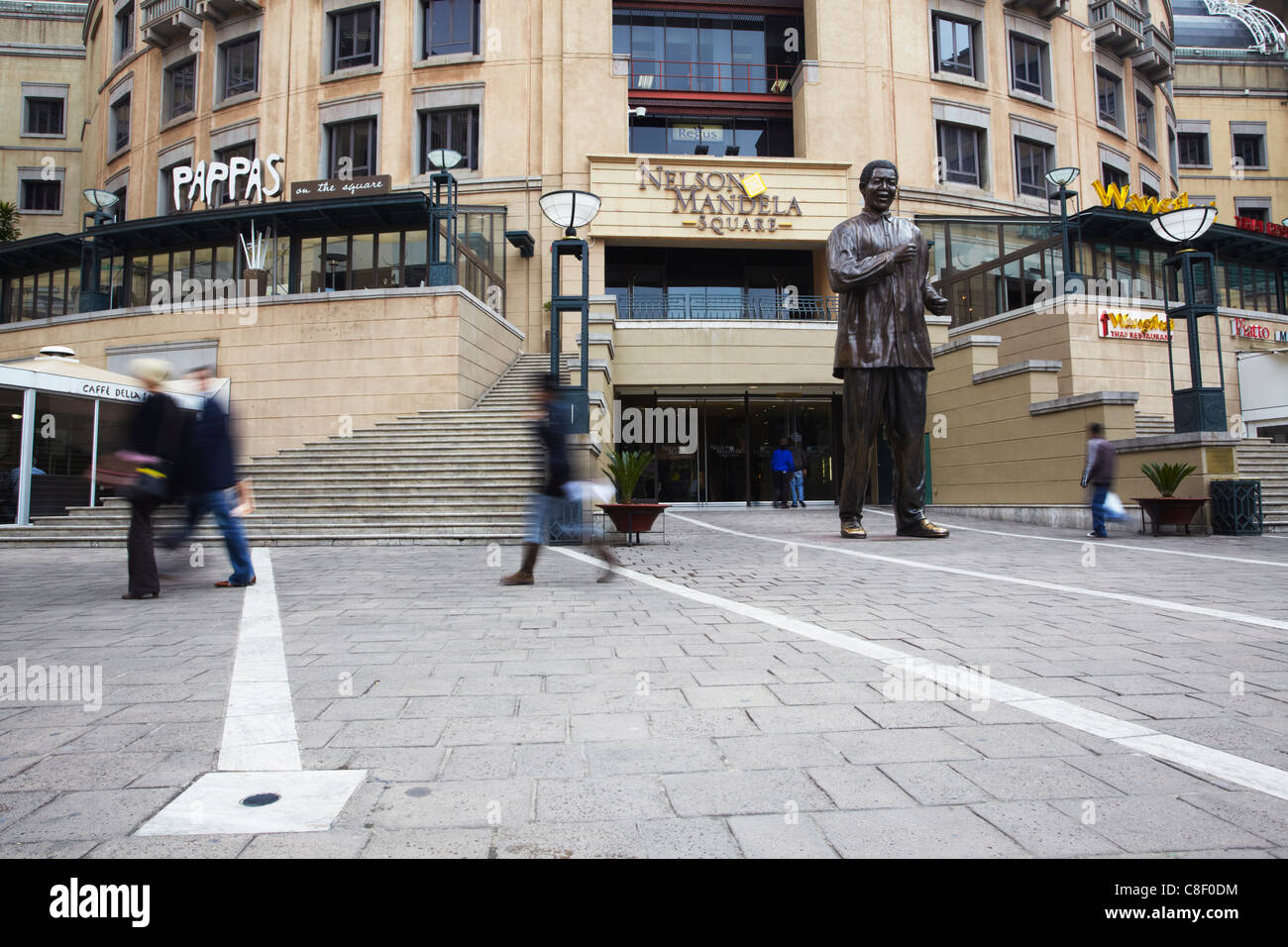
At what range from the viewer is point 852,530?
439 inches

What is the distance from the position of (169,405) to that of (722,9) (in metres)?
27.5

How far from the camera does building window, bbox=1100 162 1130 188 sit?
29.5 m

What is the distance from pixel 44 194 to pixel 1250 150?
54.9 metres

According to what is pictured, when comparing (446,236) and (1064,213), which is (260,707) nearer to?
(446,236)

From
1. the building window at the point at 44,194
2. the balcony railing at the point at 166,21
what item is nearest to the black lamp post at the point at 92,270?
the balcony railing at the point at 166,21

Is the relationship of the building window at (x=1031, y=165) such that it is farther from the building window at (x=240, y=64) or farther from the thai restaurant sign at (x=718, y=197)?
the building window at (x=240, y=64)

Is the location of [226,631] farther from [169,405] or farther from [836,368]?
[836,368]

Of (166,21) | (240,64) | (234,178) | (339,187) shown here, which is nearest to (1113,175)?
(339,187)

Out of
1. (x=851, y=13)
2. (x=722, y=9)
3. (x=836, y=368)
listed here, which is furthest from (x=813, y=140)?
(x=836, y=368)

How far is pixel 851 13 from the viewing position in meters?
26.4

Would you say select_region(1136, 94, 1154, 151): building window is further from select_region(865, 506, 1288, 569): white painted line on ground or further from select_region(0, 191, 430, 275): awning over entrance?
select_region(0, 191, 430, 275): awning over entrance

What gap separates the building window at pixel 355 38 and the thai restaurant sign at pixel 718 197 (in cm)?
947

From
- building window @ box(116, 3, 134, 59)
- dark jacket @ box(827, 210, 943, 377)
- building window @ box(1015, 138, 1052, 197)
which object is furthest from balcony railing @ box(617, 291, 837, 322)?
building window @ box(116, 3, 134, 59)
